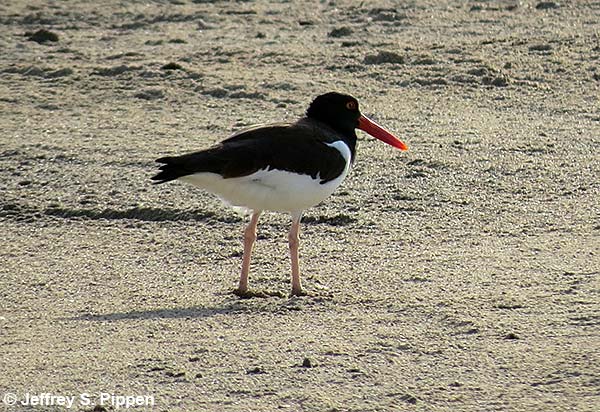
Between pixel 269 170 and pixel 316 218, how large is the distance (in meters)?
1.49

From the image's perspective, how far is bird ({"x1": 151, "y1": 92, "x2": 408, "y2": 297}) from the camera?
22.0ft

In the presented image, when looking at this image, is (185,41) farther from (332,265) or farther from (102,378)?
(102,378)

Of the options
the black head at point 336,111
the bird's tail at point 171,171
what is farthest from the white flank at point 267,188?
the black head at point 336,111

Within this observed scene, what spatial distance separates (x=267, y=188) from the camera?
6.87m

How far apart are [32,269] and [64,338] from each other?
134cm

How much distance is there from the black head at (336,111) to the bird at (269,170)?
266mm

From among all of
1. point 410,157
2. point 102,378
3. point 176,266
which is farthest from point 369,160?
point 102,378

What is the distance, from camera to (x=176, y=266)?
7508 mm

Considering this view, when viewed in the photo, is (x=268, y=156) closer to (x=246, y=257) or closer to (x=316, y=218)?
(x=246, y=257)

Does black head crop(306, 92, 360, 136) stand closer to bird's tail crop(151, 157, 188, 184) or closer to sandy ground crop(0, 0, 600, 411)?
sandy ground crop(0, 0, 600, 411)

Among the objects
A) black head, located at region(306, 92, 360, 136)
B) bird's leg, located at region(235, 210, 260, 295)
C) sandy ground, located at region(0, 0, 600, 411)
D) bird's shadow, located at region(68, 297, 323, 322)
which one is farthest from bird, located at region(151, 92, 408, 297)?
sandy ground, located at region(0, 0, 600, 411)

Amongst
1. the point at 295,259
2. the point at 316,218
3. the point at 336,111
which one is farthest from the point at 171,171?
the point at 316,218

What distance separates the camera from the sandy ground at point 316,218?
5750 mm

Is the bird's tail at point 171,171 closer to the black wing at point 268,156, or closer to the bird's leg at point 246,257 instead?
the black wing at point 268,156
